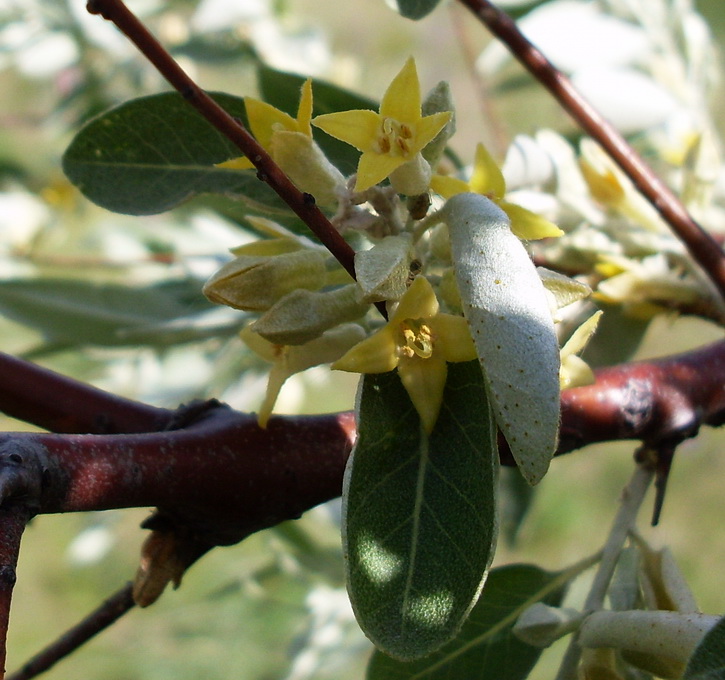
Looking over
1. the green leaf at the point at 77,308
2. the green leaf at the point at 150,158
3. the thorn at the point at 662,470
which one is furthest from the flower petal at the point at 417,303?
the green leaf at the point at 77,308

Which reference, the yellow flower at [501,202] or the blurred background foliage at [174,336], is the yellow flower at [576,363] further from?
the blurred background foliage at [174,336]

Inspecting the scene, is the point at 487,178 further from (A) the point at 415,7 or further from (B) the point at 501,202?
(A) the point at 415,7

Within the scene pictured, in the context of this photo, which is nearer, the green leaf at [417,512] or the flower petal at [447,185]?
the green leaf at [417,512]

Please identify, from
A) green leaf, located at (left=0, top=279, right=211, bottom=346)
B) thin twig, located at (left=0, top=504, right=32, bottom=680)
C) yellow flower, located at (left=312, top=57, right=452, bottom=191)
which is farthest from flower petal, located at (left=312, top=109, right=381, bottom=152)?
green leaf, located at (left=0, top=279, right=211, bottom=346)

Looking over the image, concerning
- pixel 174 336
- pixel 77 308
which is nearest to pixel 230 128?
pixel 174 336

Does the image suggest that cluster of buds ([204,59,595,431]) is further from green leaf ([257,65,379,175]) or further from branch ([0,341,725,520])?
green leaf ([257,65,379,175])

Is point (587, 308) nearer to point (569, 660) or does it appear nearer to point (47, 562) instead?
point (569, 660)

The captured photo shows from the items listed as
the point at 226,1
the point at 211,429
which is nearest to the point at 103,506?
the point at 211,429
